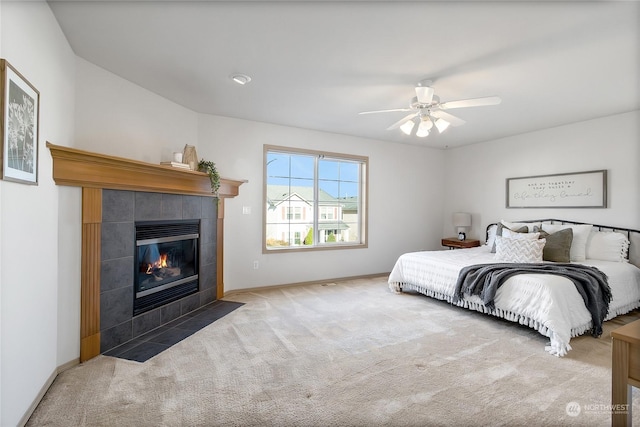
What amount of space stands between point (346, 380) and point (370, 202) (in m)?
3.68

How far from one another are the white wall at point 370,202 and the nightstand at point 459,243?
1.49ft

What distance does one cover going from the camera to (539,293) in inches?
111

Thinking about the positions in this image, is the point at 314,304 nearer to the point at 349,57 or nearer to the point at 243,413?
the point at 243,413

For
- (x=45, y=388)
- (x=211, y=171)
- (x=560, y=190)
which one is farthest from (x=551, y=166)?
(x=45, y=388)

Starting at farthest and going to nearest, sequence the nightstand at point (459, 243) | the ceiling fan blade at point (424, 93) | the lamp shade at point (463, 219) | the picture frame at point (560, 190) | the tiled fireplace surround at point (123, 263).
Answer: the lamp shade at point (463, 219), the nightstand at point (459, 243), the picture frame at point (560, 190), the ceiling fan blade at point (424, 93), the tiled fireplace surround at point (123, 263)

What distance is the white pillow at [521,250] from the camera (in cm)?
370

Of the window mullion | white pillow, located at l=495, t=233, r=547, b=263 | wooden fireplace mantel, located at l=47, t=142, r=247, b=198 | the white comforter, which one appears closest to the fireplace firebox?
wooden fireplace mantel, located at l=47, t=142, r=247, b=198

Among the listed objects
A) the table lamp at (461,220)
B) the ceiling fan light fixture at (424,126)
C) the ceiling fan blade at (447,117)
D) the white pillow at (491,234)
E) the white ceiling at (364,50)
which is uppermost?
the white ceiling at (364,50)

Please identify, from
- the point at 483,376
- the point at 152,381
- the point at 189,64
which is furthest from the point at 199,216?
the point at 483,376

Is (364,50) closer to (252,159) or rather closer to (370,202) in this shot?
(252,159)

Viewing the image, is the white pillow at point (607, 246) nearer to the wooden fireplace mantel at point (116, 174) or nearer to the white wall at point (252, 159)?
the white wall at point (252, 159)

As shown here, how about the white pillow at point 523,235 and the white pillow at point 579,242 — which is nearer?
the white pillow at point 523,235

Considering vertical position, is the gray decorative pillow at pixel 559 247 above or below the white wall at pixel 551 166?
below

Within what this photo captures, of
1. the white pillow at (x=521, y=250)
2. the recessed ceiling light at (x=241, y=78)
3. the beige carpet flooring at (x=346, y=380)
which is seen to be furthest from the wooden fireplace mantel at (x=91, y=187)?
the white pillow at (x=521, y=250)
